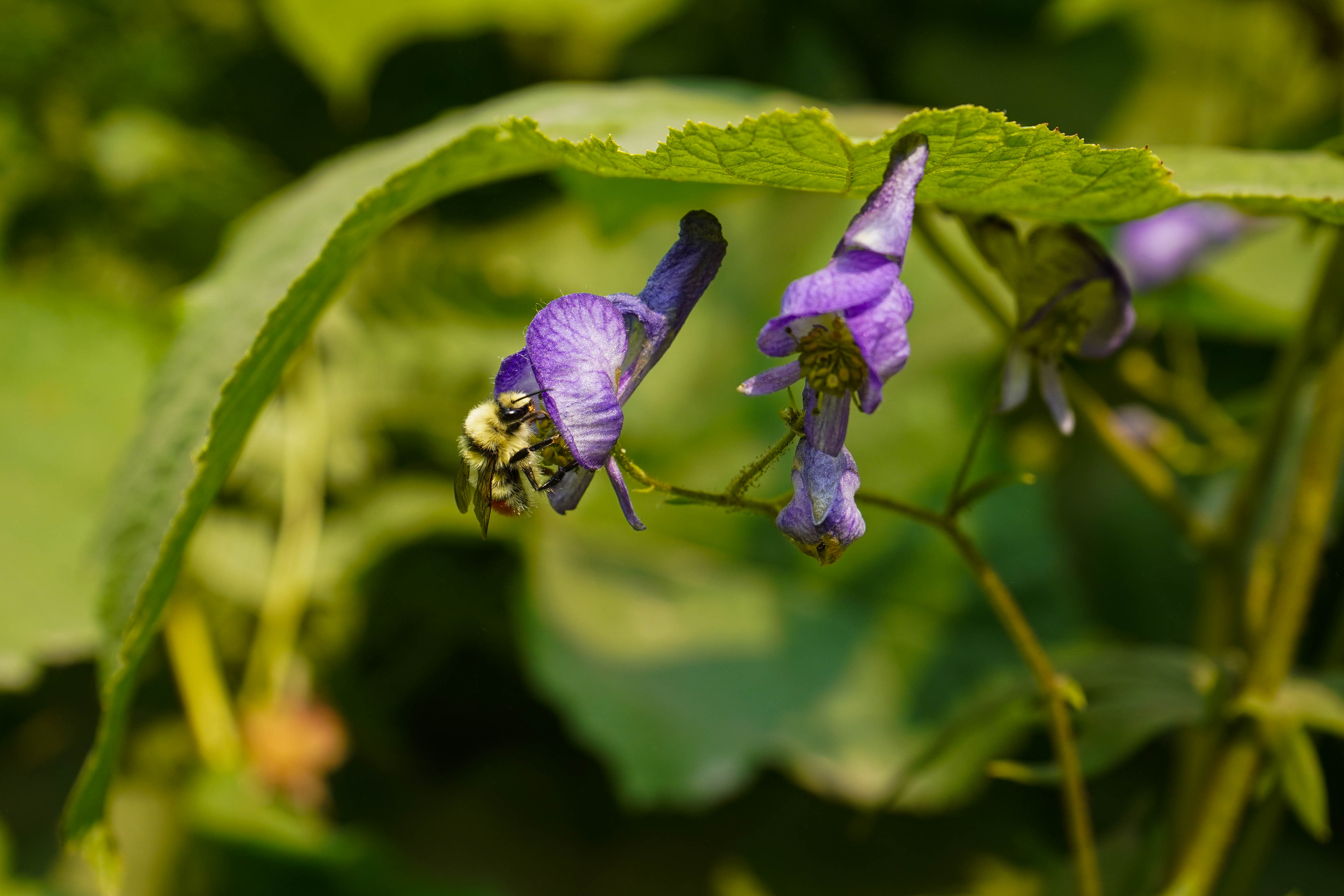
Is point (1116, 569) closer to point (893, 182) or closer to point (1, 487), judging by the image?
point (893, 182)

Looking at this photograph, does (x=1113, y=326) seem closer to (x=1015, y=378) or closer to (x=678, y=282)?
(x=1015, y=378)

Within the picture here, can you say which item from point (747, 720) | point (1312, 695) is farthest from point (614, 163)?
point (747, 720)

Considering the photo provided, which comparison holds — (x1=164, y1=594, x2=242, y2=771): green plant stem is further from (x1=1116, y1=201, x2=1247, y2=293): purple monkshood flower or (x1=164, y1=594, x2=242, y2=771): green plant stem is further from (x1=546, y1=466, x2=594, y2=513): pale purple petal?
(x1=1116, y1=201, x2=1247, y2=293): purple monkshood flower

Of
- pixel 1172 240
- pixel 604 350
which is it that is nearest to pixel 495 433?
pixel 604 350

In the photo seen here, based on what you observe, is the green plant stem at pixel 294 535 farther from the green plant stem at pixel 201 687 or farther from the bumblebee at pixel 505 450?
the bumblebee at pixel 505 450

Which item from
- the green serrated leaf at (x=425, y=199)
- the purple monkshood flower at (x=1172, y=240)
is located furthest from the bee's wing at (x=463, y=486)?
the purple monkshood flower at (x=1172, y=240)

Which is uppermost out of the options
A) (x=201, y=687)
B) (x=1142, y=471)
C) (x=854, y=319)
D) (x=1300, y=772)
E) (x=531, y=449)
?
(x=854, y=319)
